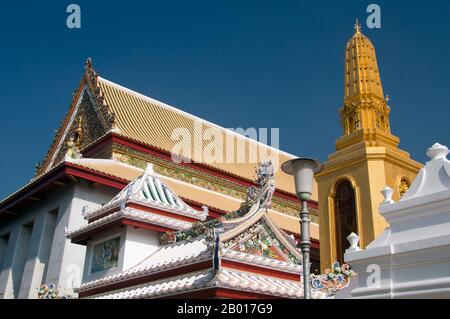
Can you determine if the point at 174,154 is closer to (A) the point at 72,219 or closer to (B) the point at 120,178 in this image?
(B) the point at 120,178

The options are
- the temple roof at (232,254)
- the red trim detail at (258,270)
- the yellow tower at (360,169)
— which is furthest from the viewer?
the yellow tower at (360,169)

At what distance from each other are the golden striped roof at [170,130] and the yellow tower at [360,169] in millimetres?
4119

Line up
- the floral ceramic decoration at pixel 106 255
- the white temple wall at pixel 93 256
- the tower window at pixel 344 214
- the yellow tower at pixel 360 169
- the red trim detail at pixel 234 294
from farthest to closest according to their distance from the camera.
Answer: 1. the tower window at pixel 344 214
2. the yellow tower at pixel 360 169
3. the floral ceramic decoration at pixel 106 255
4. the white temple wall at pixel 93 256
5. the red trim detail at pixel 234 294

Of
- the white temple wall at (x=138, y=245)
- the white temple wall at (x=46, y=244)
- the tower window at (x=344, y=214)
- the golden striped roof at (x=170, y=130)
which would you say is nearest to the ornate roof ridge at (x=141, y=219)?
the white temple wall at (x=138, y=245)

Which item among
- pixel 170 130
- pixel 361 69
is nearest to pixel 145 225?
pixel 170 130

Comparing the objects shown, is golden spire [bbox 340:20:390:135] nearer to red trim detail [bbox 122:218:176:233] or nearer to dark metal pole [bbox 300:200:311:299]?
red trim detail [bbox 122:218:176:233]

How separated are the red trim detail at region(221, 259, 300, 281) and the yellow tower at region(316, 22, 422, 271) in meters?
9.73

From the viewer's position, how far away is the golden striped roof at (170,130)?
70.3 feet

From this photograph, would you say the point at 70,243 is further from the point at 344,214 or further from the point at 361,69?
the point at 361,69

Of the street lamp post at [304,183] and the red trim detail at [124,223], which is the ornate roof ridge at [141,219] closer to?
the red trim detail at [124,223]

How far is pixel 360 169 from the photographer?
20.4 m

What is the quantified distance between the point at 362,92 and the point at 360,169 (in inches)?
161

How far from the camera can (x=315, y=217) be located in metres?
26.8

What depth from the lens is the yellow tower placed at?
1980 cm
